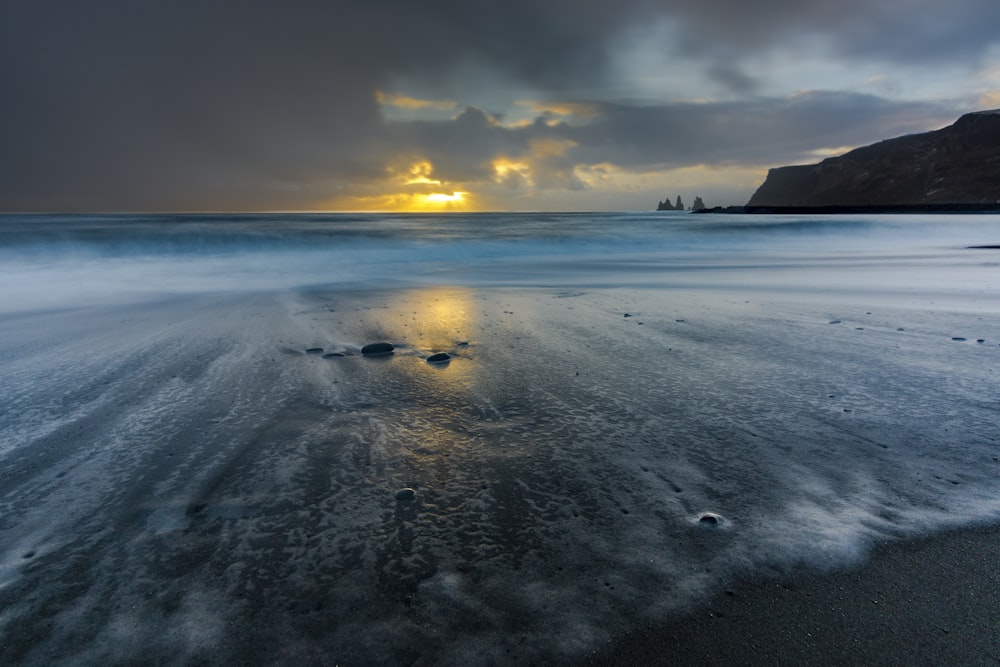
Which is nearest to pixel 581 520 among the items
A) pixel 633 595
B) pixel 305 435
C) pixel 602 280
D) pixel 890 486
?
pixel 633 595

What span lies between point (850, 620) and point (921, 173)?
124 metres

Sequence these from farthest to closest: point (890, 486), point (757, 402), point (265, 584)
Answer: point (757, 402) → point (890, 486) → point (265, 584)

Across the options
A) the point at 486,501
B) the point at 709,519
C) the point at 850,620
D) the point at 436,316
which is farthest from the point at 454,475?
the point at 436,316

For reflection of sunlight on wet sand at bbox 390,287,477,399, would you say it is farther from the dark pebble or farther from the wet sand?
the dark pebble

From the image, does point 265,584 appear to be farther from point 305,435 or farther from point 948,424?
point 948,424

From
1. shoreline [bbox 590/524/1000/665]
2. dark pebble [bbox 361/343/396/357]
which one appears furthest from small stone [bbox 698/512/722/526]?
dark pebble [bbox 361/343/396/357]

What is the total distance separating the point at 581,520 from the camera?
1980 millimetres

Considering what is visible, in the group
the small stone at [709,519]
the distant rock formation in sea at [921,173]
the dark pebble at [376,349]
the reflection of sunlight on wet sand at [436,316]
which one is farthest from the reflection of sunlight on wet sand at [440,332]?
the distant rock formation in sea at [921,173]

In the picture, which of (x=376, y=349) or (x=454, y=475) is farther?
(x=376, y=349)

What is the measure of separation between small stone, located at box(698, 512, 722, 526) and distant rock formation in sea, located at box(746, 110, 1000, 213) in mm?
97541

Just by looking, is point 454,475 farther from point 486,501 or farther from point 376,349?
point 376,349

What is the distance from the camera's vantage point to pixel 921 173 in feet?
310

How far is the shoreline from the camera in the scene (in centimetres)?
134

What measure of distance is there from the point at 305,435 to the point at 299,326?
3376mm
